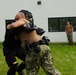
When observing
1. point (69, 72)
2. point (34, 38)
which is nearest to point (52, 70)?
point (34, 38)

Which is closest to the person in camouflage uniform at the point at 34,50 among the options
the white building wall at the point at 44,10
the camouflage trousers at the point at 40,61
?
the camouflage trousers at the point at 40,61

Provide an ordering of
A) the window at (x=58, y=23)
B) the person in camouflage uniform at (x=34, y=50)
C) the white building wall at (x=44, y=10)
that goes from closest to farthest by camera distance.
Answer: the person in camouflage uniform at (x=34, y=50)
the white building wall at (x=44, y=10)
the window at (x=58, y=23)

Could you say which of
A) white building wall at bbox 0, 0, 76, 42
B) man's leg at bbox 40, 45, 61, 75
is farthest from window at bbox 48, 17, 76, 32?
man's leg at bbox 40, 45, 61, 75

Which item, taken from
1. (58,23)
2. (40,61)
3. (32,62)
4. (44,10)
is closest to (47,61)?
(40,61)

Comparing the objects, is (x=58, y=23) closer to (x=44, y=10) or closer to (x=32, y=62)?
(x=44, y=10)

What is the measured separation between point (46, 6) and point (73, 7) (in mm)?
2072

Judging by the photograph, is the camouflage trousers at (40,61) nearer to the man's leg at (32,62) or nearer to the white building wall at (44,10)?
the man's leg at (32,62)

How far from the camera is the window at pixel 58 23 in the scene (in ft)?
85.4

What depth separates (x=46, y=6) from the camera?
85.7 ft

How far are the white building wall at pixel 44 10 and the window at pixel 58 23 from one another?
0.79 ft

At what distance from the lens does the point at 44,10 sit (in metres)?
26.2

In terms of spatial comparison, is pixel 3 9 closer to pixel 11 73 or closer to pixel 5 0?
pixel 5 0

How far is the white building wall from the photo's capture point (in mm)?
25891

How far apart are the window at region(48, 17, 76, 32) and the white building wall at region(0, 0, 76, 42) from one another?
0.79 ft
